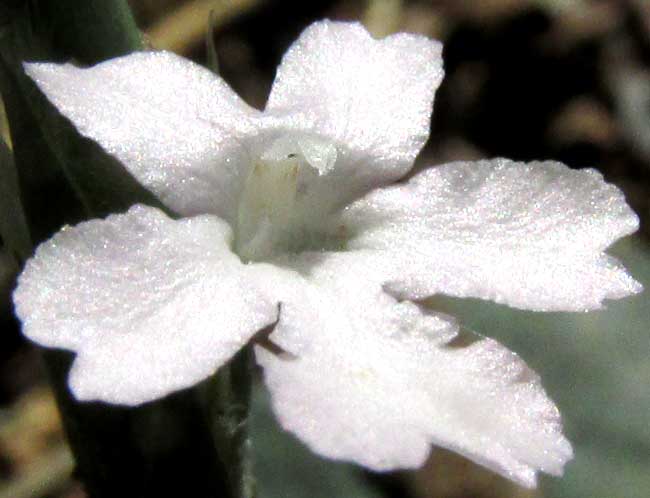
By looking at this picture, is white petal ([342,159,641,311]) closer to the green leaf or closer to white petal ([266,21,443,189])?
white petal ([266,21,443,189])

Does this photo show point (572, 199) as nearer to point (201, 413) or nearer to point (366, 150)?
point (366, 150)

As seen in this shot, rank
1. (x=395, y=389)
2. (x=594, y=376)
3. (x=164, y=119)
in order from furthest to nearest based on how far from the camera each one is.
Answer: (x=594, y=376)
(x=164, y=119)
(x=395, y=389)

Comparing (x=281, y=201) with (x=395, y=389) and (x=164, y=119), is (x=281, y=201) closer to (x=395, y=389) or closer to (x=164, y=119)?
(x=164, y=119)

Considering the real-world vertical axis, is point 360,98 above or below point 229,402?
above

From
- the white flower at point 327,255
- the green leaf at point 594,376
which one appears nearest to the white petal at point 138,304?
the white flower at point 327,255

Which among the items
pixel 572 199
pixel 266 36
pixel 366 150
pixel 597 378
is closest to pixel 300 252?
pixel 366 150

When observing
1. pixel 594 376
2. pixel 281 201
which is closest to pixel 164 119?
pixel 281 201

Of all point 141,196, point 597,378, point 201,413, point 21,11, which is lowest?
point 597,378
